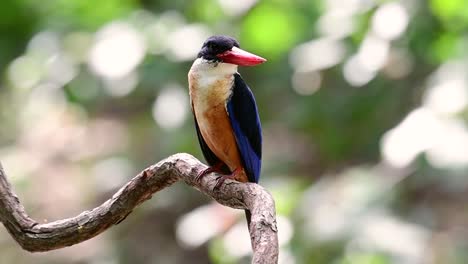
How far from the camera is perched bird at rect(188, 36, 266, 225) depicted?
6.57 feet

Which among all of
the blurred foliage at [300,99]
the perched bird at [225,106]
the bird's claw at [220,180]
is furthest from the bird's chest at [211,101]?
the blurred foliage at [300,99]

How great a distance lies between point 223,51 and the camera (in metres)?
1.98

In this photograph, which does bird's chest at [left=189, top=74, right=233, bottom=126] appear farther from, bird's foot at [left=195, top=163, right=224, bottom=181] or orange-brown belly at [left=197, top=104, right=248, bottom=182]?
bird's foot at [left=195, top=163, right=224, bottom=181]

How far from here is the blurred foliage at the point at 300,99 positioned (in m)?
2.67

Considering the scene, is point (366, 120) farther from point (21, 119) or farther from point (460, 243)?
point (21, 119)

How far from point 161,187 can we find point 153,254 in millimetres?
2689

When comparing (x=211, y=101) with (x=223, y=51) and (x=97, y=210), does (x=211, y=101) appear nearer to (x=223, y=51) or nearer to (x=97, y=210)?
(x=223, y=51)

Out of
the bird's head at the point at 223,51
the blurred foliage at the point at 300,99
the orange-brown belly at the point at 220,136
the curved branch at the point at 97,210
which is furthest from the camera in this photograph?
the blurred foliage at the point at 300,99

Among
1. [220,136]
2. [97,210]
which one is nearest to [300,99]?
[220,136]

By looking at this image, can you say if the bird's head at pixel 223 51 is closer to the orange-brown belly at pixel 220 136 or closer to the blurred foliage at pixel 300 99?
the orange-brown belly at pixel 220 136

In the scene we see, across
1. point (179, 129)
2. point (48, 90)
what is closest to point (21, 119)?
point (48, 90)

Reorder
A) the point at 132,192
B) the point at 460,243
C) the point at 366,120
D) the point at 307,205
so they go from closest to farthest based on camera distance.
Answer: the point at 132,192, the point at 307,205, the point at 460,243, the point at 366,120

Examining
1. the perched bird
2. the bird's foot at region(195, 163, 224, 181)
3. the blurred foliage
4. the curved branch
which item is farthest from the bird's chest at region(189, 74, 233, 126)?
the blurred foliage

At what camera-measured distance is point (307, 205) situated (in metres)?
2.86
